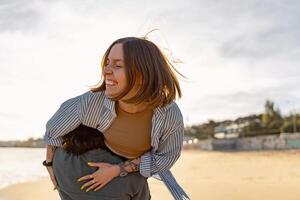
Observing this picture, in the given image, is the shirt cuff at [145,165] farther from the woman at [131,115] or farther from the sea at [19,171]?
the sea at [19,171]

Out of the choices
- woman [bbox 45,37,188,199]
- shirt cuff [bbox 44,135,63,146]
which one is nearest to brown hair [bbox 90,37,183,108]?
woman [bbox 45,37,188,199]

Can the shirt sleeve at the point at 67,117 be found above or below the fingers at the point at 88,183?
above

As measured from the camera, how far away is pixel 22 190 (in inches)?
455

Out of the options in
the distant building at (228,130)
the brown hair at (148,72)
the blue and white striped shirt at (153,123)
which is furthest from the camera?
the distant building at (228,130)

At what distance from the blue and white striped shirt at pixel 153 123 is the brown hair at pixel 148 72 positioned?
0.08m

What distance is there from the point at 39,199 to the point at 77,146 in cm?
820

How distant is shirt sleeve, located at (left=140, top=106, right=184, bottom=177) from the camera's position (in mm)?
2178

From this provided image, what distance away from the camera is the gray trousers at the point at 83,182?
2176mm

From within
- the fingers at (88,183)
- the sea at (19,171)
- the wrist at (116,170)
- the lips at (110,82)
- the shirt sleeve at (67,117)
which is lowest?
the sea at (19,171)

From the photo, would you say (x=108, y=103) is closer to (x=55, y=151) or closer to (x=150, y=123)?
(x=150, y=123)

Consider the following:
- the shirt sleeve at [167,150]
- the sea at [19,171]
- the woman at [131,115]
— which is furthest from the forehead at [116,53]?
the sea at [19,171]

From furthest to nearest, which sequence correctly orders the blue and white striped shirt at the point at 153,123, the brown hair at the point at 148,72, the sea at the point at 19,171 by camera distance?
the sea at the point at 19,171, the blue and white striped shirt at the point at 153,123, the brown hair at the point at 148,72

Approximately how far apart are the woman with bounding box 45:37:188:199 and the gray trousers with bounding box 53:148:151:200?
0.10 feet

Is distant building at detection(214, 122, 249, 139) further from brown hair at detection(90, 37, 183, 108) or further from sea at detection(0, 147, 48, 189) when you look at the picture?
brown hair at detection(90, 37, 183, 108)
